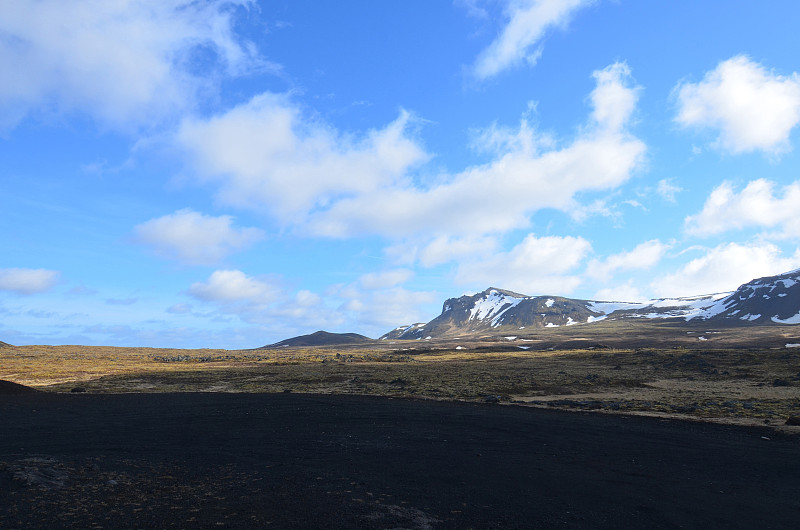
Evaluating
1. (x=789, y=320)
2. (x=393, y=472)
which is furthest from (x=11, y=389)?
(x=789, y=320)

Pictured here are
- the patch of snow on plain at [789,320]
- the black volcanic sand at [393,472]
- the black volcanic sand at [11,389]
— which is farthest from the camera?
the patch of snow on plain at [789,320]

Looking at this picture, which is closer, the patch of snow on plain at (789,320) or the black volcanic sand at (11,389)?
the black volcanic sand at (11,389)

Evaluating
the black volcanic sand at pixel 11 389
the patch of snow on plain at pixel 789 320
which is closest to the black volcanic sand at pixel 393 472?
the black volcanic sand at pixel 11 389

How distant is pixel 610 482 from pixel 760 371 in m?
53.7

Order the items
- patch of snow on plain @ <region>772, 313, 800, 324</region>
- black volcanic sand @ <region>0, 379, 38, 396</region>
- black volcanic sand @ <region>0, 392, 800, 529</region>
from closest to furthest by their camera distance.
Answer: black volcanic sand @ <region>0, 392, 800, 529</region> < black volcanic sand @ <region>0, 379, 38, 396</region> < patch of snow on plain @ <region>772, 313, 800, 324</region>

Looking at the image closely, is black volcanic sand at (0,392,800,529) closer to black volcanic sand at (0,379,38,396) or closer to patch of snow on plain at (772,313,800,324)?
black volcanic sand at (0,379,38,396)

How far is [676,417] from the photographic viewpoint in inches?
947

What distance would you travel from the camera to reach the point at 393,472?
14047 mm

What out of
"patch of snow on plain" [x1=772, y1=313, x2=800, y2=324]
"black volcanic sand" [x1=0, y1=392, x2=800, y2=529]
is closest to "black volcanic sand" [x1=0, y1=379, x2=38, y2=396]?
"black volcanic sand" [x1=0, y1=392, x2=800, y2=529]

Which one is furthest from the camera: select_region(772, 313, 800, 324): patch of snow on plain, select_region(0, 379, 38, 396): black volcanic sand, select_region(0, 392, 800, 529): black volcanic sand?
select_region(772, 313, 800, 324): patch of snow on plain

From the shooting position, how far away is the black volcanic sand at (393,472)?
34.1 feet

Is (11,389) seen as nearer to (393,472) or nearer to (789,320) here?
(393,472)

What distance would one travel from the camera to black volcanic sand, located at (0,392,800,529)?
10398mm

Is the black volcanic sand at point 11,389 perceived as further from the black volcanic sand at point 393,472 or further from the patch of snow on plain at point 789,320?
the patch of snow on plain at point 789,320
